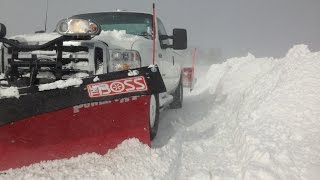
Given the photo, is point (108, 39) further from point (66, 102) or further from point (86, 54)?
point (66, 102)

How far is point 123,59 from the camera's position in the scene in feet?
14.0

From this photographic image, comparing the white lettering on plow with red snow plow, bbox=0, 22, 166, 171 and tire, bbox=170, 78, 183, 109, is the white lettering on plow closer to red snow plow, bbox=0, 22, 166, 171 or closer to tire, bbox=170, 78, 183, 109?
red snow plow, bbox=0, 22, 166, 171

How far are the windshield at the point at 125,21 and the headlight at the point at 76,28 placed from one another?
1938 mm

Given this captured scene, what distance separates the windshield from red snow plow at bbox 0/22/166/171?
1.86m

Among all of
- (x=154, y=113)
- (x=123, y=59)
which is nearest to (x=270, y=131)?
(x=154, y=113)

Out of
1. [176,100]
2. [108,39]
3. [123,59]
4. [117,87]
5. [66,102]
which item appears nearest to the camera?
[66,102]

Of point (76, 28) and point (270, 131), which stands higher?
point (76, 28)

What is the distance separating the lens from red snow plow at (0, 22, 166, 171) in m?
3.47

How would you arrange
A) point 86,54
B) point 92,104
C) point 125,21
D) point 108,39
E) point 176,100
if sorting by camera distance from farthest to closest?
point 176,100 → point 125,21 → point 108,39 → point 86,54 → point 92,104

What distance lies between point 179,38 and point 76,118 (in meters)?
2.62

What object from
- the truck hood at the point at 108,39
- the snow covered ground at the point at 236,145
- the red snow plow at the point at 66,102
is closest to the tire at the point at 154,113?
the snow covered ground at the point at 236,145

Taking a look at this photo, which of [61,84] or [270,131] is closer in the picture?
[61,84]

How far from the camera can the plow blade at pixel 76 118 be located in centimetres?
344

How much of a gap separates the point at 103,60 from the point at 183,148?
4.64 feet
